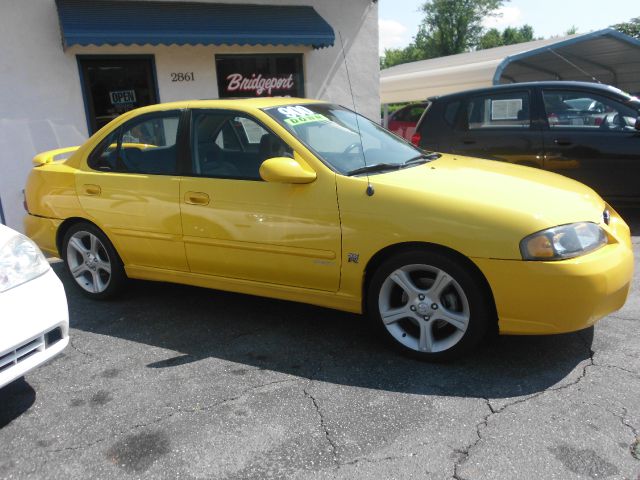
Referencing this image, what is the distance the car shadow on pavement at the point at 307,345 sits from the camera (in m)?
3.13

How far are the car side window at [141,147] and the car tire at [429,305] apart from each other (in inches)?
72.7

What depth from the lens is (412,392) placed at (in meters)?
3.02

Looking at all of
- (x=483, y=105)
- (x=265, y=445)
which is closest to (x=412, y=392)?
(x=265, y=445)

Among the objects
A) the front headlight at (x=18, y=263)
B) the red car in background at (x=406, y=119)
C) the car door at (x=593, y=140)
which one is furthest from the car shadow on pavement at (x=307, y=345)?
the red car in background at (x=406, y=119)

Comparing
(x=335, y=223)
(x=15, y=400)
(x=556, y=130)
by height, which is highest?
(x=556, y=130)

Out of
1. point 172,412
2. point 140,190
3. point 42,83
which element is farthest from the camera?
point 42,83

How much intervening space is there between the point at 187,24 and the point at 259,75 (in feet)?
4.95

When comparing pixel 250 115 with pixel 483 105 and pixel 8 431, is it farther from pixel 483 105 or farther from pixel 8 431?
pixel 483 105

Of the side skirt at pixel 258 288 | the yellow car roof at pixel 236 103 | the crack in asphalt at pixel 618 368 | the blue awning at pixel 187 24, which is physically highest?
the blue awning at pixel 187 24

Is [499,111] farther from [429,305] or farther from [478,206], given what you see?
[429,305]

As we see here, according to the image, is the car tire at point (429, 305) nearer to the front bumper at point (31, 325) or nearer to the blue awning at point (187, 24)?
the front bumper at point (31, 325)

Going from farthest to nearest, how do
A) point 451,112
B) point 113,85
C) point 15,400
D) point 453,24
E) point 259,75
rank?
point 453,24, point 259,75, point 113,85, point 451,112, point 15,400

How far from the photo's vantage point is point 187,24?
7742 mm

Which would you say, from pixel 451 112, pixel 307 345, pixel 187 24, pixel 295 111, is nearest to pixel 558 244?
pixel 307 345
